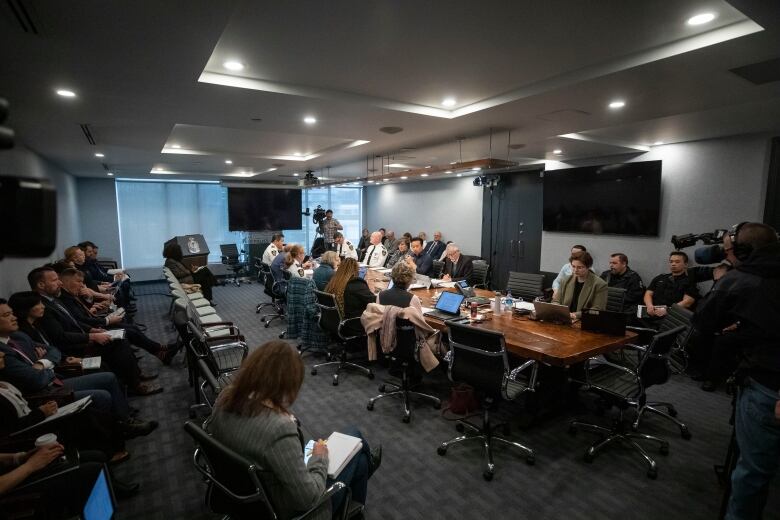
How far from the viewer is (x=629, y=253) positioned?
257 inches

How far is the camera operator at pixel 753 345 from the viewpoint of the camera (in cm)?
188

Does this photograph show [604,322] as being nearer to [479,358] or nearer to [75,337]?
[479,358]

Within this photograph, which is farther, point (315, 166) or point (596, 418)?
point (315, 166)

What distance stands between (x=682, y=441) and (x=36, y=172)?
324 inches

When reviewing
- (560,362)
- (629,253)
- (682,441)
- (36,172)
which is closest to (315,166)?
(36,172)

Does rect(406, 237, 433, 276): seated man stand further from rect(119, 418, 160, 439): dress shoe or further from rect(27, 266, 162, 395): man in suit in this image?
rect(119, 418, 160, 439): dress shoe

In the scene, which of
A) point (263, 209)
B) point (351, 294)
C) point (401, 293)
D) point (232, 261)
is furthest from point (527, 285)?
point (263, 209)

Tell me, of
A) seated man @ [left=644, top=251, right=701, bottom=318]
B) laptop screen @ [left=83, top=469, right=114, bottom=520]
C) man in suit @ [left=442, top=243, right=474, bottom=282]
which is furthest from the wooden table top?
man in suit @ [left=442, top=243, right=474, bottom=282]

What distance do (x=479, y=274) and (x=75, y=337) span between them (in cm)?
552

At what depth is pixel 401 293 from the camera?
3.62 meters

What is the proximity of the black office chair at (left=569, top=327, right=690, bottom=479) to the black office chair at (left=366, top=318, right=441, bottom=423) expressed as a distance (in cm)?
136

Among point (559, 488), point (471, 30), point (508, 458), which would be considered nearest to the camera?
point (471, 30)

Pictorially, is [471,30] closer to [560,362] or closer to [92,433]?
[560,362]

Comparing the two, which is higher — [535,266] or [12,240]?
[12,240]
